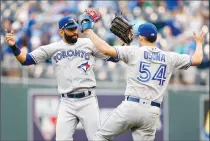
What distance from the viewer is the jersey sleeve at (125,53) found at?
7.87 meters

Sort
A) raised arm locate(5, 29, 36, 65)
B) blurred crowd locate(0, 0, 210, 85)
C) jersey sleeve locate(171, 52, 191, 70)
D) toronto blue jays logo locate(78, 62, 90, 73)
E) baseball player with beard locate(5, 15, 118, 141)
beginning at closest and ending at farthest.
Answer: jersey sleeve locate(171, 52, 191, 70)
raised arm locate(5, 29, 36, 65)
baseball player with beard locate(5, 15, 118, 141)
toronto blue jays logo locate(78, 62, 90, 73)
blurred crowd locate(0, 0, 210, 85)

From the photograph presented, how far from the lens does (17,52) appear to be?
874 centimetres

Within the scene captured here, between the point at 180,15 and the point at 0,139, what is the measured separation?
240 inches

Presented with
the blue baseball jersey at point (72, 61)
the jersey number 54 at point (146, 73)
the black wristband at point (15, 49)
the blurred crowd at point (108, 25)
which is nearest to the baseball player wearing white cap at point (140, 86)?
the jersey number 54 at point (146, 73)

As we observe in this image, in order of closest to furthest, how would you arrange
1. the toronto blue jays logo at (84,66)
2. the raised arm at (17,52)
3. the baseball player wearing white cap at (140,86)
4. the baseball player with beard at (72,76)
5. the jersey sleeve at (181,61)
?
the baseball player wearing white cap at (140,86) < the jersey sleeve at (181,61) < the raised arm at (17,52) < the baseball player with beard at (72,76) < the toronto blue jays logo at (84,66)

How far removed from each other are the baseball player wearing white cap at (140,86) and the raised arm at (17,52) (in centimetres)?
117

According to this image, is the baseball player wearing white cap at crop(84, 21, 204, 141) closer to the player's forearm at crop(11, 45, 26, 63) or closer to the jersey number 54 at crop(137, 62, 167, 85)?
the jersey number 54 at crop(137, 62, 167, 85)

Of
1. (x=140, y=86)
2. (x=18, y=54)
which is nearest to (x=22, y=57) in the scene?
(x=18, y=54)

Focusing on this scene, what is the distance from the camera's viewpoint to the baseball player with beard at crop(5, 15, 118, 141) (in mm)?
8859

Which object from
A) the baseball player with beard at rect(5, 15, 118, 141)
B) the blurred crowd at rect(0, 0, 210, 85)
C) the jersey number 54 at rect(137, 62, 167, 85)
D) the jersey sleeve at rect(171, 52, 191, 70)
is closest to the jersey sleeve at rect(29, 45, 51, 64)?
the baseball player with beard at rect(5, 15, 118, 141)

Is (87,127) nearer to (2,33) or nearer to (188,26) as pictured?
(2,33)

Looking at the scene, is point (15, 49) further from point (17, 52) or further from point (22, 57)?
point (22, 57)

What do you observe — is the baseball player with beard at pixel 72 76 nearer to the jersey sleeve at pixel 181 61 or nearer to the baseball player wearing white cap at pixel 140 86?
the baseball player wearing white cap at pixel 140 86

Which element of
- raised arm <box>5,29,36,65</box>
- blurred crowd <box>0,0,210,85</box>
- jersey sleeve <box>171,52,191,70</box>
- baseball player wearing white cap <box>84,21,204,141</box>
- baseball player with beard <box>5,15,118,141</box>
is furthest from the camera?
blurred crowd <box>0,0,210,85</box>
